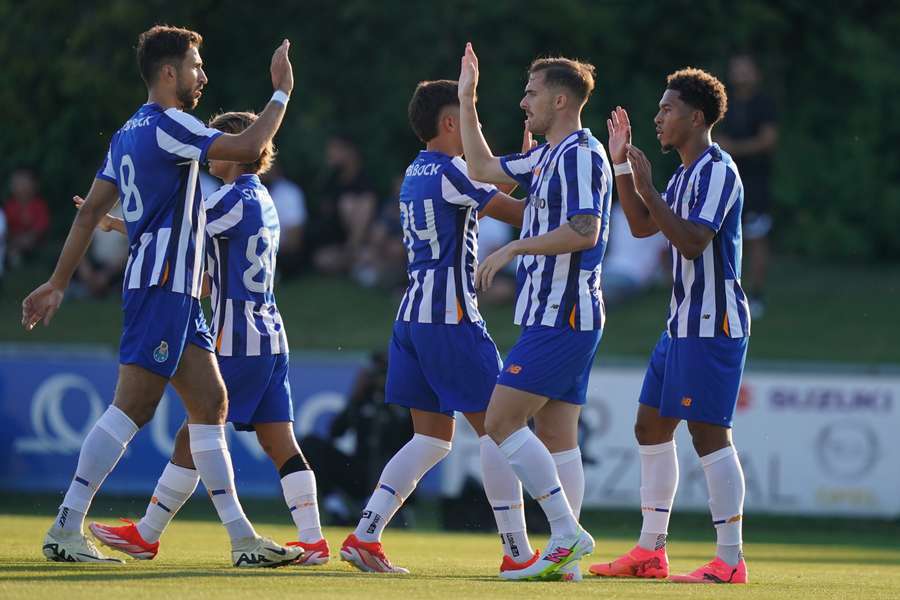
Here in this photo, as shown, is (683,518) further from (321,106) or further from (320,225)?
(321,106)

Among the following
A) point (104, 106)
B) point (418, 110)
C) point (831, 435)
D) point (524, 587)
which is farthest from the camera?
point (104, 106)

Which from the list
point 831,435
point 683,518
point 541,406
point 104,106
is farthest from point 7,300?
point 541,406

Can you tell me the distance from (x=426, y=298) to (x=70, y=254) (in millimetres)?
1749

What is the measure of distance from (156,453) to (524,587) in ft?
27.6

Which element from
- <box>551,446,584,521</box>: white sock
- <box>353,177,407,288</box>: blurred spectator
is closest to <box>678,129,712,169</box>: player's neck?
<box>551,446,584,521</box>: white sock

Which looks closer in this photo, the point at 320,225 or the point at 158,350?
the point at 158,350

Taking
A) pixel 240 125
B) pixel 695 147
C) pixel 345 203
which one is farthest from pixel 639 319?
pixel 240 125

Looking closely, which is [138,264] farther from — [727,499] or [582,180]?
[727,499]

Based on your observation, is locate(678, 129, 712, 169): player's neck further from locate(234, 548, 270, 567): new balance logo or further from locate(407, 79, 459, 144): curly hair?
locate(234, 548, 270, 567): new balance logo

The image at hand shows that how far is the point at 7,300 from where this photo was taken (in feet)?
62.4

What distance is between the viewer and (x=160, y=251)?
745cm

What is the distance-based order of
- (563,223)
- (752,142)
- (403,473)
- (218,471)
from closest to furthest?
(563,223) → (218,471) → (403,473) → (752,142)

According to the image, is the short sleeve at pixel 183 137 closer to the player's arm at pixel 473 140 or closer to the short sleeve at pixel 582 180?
the player's arm at pixel 473 140

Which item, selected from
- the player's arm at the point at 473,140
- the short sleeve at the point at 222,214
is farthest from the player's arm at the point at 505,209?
the short sleeve at the point at 222,214
